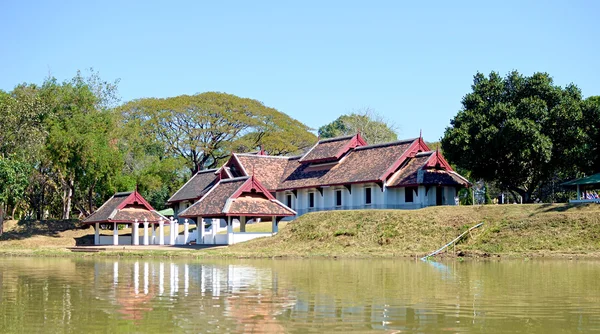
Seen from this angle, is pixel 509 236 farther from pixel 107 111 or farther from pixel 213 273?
pixel 107 111

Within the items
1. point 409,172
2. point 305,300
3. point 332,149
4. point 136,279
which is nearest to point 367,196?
point 409,172

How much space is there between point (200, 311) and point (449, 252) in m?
23.6

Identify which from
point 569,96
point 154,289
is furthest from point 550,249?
point 154,289

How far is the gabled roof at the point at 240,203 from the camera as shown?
4750 centimetres

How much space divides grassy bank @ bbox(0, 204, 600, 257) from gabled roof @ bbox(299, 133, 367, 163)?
11.0 metres

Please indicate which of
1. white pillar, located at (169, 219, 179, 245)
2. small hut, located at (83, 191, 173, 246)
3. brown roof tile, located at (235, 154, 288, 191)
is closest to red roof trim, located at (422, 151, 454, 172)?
brown roof tile, located at (235, 154, 288, 191)

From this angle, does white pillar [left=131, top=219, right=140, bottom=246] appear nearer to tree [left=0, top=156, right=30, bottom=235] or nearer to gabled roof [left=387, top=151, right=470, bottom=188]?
tree [left=0, top=156, right=30, bottom=235]

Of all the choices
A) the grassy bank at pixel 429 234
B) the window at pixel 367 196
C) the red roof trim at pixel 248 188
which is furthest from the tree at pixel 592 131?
the red roof trim at pixel 248 188

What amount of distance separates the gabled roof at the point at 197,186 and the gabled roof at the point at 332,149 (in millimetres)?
8253

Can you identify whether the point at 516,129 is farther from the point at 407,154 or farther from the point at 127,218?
the point at 127,218

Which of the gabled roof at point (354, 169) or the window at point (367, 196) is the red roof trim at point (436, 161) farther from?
the window at point (367, 196)

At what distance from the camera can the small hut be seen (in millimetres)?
54156

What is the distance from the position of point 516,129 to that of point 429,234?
1030cm

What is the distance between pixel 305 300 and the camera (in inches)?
754
